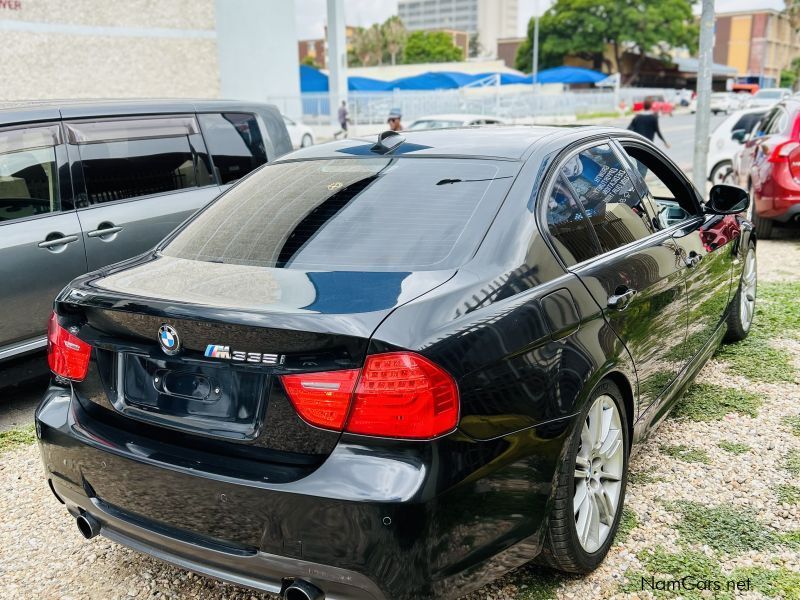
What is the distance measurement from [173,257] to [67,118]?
2384 mm

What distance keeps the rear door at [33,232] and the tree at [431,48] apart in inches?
4497

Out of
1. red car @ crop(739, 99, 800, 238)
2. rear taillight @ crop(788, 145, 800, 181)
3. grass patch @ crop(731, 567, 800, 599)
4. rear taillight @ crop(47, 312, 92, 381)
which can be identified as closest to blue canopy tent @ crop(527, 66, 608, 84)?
red car @ crop(739, 99, 800, 238)

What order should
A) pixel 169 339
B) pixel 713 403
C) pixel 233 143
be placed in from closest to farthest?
1. pixel 169 339
2. pixel 713 403
3. pixel 233 143

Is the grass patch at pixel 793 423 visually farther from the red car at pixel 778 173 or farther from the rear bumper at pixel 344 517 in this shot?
the red car at pixel 778 173

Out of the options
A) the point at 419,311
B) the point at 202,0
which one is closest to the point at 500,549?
the point at 419,311

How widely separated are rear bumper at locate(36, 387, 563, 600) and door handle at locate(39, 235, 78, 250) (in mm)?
2368

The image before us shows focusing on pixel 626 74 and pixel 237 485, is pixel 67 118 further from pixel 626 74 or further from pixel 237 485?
pixel 626 74

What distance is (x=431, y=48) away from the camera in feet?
374

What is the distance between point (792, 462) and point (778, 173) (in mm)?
5861

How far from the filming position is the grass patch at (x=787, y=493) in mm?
3367

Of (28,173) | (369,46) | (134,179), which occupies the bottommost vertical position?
(134,179)

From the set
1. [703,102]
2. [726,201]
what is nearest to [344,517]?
[726,201]

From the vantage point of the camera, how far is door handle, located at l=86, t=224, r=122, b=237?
15.8 ft
